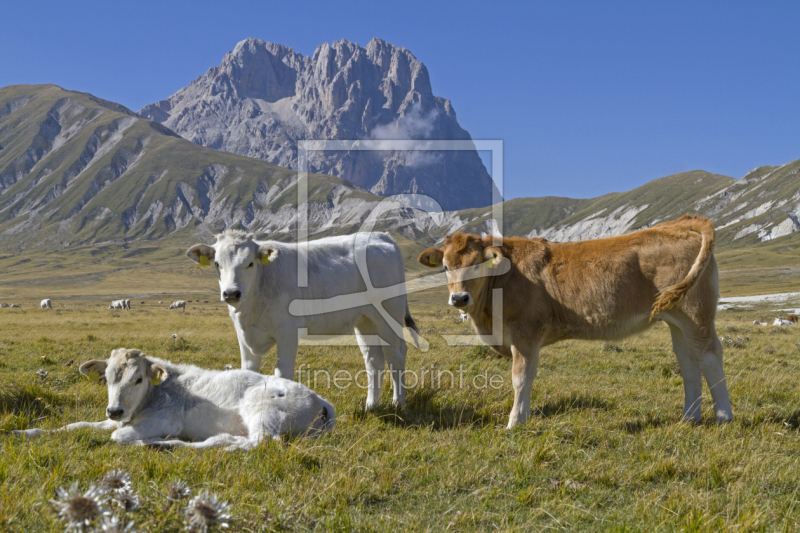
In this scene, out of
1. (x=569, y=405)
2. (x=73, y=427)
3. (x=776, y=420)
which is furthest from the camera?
(x=569, y=405)

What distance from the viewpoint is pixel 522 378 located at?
281 inches

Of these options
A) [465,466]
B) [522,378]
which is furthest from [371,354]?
[465,466]

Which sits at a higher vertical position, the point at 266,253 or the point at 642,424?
the point at 266,253

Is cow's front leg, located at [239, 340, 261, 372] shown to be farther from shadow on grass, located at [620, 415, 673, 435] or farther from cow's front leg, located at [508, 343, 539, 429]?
shadow on grass, located at [620, 415, 673, 435]

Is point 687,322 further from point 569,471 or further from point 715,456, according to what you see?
point 569,471

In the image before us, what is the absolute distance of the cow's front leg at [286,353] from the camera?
24.3 feet

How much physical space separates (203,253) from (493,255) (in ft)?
14.3

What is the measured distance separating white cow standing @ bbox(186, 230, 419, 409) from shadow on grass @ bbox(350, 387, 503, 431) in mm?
342

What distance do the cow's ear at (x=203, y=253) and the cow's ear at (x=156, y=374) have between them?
1.90 m

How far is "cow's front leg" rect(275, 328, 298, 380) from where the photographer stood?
739cm

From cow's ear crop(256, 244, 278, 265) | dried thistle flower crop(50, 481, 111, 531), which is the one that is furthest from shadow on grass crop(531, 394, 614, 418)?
dried thistle flower crop(50, 481, 111, 531)

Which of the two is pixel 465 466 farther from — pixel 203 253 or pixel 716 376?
pixel 203 253

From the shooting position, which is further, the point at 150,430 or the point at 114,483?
the point at 150,430

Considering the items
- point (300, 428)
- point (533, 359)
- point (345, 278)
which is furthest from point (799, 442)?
point (345, 278)
